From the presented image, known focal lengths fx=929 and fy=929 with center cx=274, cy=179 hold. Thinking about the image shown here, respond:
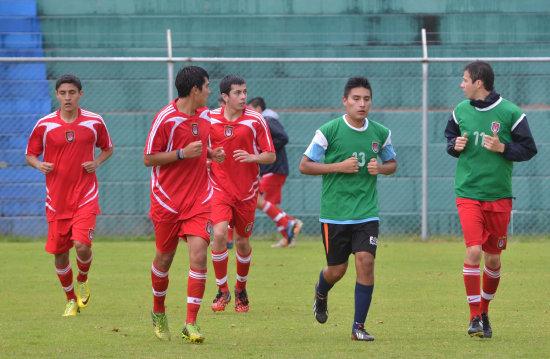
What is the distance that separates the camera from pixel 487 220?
7.03 metres

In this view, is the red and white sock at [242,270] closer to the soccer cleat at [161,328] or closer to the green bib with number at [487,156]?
the soccer cleat at [161,328]

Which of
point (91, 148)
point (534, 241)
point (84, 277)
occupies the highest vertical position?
point (91, 148)

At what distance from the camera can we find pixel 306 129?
1573 centimetres

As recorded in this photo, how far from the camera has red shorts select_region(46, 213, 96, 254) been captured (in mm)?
8117

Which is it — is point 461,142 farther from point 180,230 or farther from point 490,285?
point 180,230

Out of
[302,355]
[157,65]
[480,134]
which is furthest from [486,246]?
[157,65]

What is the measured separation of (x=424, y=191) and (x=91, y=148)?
745 cm

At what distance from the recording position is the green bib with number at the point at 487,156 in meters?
6.96

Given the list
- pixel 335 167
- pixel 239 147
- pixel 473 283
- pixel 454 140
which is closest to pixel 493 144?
pixel 454 140

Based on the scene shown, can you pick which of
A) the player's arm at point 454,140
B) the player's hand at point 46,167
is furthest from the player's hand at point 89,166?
the player's arm at point 454,140

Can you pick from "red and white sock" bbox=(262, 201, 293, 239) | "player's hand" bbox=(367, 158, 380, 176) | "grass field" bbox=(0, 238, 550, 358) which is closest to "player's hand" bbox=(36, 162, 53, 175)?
"grass field" bbox=(0, 238, 550, 358)

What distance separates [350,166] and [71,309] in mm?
3041

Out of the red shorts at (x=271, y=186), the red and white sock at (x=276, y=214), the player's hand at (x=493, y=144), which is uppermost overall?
the player's hand at (x=493, y=144)

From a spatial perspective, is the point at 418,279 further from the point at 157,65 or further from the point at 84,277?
the point at 157,65
